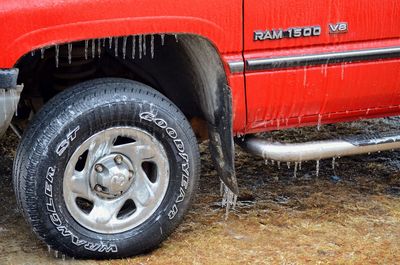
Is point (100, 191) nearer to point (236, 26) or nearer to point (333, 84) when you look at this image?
point (236, 26)

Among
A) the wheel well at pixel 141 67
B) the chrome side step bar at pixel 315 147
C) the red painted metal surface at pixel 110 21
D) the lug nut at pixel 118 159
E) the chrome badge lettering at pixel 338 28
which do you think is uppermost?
the red painted metal surface at pixel 110 21

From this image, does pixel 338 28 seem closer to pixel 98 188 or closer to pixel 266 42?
pixel 266 42

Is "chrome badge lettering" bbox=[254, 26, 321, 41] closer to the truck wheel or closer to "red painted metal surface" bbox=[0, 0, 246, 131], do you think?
"red painted metal surface" bbox=[0, 0, 246, 131]

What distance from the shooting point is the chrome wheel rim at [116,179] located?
151 inches

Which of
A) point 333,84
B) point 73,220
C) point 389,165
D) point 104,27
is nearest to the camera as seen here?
point 104,27

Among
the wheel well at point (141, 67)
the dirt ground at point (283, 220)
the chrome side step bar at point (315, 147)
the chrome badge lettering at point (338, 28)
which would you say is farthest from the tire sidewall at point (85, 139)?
the chrome badge lettering at point (338, 28)

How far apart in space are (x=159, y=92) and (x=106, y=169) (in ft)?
1.56

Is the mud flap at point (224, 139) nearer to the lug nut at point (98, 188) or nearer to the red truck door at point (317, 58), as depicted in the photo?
the red truck door at point (317, 58)

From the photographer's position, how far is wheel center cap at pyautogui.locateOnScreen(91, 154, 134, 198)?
385 centimetres

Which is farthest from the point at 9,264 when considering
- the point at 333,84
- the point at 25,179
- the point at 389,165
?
the point at 389,165

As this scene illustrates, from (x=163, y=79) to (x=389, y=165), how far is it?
203cm

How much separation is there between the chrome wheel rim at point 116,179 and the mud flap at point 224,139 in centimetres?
32

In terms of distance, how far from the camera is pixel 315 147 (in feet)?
13.6

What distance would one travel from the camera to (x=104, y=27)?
141 inches
